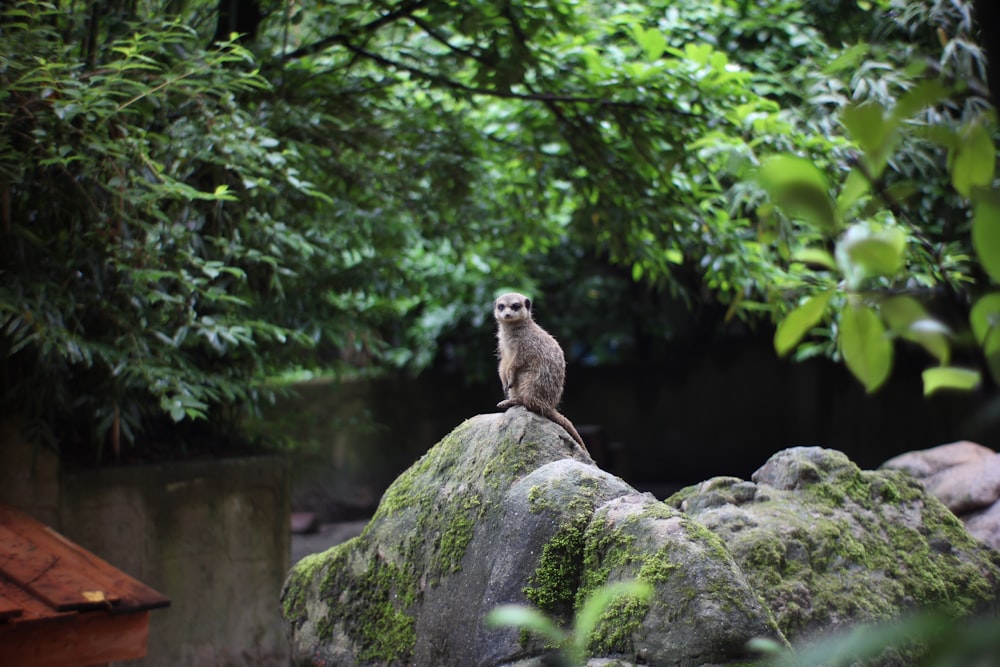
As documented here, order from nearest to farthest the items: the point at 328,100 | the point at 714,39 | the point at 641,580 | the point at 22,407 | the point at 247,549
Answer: the point at 641,580 → the point at 22,407 → the point at 247,549 → the point at 328,100 → the point at 714,39

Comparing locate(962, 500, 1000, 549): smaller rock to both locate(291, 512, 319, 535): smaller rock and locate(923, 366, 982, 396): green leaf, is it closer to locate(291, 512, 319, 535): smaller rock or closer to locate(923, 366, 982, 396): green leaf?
locate(923, 366, 982, 396): green leaf

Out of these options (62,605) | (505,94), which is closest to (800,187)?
(62,605)

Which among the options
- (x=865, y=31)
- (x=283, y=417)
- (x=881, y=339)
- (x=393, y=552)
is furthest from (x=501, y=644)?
(x=865, y=31)

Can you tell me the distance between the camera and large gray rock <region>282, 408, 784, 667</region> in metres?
2.21

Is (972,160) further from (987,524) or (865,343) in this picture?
(987,524)

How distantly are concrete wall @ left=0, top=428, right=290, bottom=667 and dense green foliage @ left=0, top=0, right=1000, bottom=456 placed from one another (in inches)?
12.3

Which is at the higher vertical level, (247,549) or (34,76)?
(34,76)

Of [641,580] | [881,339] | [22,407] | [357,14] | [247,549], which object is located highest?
[881,339]

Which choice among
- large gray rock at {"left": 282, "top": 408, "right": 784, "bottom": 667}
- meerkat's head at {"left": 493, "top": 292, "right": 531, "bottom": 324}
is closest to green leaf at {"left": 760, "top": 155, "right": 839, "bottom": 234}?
large gray rock at {"left": 282, "top": 408, "right": 784, "bottom": 667}

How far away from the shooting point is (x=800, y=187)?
0.68 metres

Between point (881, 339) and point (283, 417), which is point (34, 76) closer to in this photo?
point (283, 417)

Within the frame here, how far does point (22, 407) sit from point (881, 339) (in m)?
4.49

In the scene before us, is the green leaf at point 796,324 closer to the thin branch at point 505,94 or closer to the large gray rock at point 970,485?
the large gray rock at point 970,485

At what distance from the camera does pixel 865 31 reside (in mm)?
6984
